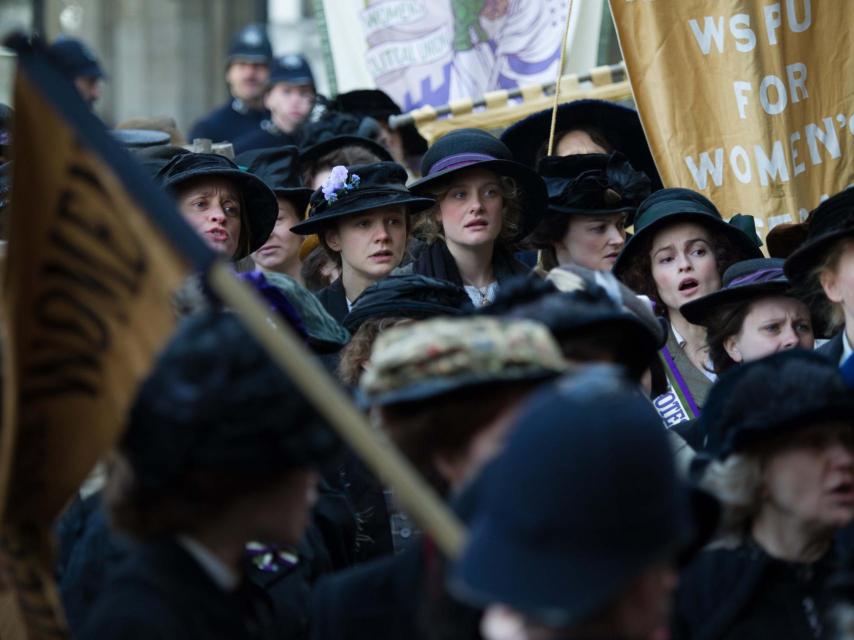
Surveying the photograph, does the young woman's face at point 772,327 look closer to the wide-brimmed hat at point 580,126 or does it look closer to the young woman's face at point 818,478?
the wide-brimmed hat at point 580,126

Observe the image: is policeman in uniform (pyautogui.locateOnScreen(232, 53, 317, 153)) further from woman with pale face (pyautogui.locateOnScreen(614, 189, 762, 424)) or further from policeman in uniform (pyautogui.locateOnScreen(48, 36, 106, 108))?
woman with pale face (pyautogui.locateOnScreen(614, 189, 762, 424))

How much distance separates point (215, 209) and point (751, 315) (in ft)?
6.73

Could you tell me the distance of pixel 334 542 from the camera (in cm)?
486

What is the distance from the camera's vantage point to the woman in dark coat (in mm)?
2906

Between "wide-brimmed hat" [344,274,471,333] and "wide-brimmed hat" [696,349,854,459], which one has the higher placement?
"wide-brimmed hat" [696,349,854,459]

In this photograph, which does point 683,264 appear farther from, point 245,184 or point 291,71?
point 291,71

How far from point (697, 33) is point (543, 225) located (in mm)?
1019

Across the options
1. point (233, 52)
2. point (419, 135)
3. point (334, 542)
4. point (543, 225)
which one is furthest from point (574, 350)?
point (233, 52)

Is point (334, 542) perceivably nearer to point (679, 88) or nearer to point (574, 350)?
point (574, 350)

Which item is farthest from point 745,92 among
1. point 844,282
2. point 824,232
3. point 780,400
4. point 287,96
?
point 287,96

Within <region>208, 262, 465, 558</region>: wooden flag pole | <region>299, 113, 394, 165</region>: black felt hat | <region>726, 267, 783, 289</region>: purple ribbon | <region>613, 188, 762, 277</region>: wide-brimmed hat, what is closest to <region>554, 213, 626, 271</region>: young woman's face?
<region>613, 188, 762, 277</region>: wide-brimmed hat

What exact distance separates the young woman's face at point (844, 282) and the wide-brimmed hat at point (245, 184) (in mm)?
2150

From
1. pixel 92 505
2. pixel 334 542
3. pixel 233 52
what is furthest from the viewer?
pixel 233 52

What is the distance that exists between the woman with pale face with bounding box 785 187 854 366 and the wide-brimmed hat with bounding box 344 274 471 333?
123 cm
